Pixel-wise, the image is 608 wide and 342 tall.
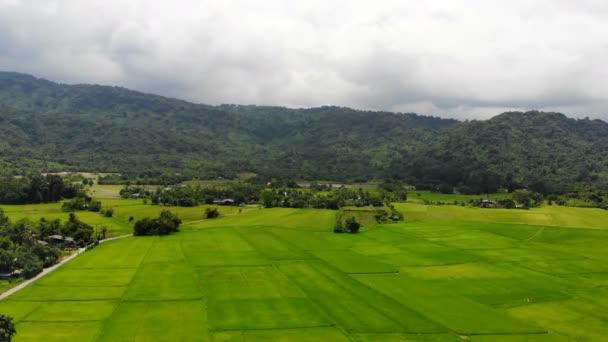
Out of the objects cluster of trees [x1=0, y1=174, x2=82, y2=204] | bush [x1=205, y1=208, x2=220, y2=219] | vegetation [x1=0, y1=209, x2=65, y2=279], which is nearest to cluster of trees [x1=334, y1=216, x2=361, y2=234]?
bush [x1=205, y1=208, x2=220, y2=219]

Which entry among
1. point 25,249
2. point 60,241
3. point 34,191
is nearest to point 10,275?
point 25,249

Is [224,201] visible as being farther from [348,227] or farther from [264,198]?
[348,227]

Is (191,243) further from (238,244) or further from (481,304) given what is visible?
(481,304)

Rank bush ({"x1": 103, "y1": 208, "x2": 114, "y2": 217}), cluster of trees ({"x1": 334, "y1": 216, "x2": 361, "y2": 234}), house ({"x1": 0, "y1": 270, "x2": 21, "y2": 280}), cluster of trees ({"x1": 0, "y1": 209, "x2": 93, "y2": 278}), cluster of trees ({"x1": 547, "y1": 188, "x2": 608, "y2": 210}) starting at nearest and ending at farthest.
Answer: house ({"x1": 0, "y1": 270, "x2": 21, "y2": 280})
cluster of trees ({"x1": 0, "y1": 209, "x2": 93, "y2": 278})
cluster of trees ({"x1": 334, "y1": 216, "x2": 361, "y2": 234})
bush ({"x1": 103, "y1": 208, "x2": 114, "y2": 217})
cluster of trees ({"x1": 547, "y1": 188, "x2": 608, "y2": 210})

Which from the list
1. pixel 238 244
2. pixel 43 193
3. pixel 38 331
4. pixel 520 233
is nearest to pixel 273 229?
pixel 238 244

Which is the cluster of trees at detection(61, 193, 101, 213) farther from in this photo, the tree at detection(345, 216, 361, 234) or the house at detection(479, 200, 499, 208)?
the house at detection(479, 200, 499, 208)

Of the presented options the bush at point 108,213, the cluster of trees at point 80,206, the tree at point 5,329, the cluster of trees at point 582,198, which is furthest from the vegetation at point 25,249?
the cluster of trees at point 582,198
